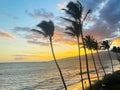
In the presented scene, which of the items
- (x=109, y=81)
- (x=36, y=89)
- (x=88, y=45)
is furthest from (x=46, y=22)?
(x=36, y=89)

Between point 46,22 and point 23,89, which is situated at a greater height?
point 46,22

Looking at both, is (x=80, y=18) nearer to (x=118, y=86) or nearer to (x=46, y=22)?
(x=46, y=22)

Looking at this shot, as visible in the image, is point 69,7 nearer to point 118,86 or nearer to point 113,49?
point 118,86

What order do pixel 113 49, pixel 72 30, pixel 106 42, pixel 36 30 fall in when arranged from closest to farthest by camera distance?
Answer: pixel 36 30, pixel 72 30, pixel 106 42, pixel 113 49

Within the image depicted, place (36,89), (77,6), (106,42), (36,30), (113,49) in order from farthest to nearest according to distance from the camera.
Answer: (113,49)
(106,42)
(36,89)
(36,30)
(77,6)

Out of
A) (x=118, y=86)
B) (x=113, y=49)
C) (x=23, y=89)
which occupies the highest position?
(x=113, y=49)

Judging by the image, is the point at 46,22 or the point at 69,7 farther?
the point at 46,22

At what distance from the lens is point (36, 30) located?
37469 millimetres

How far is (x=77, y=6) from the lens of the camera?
33.8m

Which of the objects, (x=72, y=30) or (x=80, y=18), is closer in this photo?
(x=80, y=18)

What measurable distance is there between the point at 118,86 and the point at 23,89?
40253mm

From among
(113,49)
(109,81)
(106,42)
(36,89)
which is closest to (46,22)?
(109,81)

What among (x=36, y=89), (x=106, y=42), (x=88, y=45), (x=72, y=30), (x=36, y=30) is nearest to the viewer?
(x=36, y=30)

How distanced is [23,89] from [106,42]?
1193 inches
